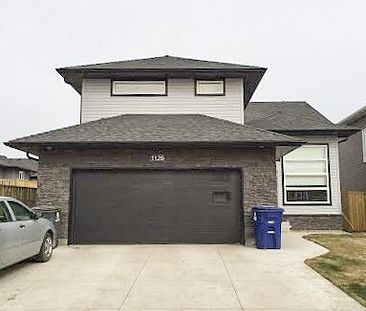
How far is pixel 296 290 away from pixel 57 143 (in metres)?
7.98

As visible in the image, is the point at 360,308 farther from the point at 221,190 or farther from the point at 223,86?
the point at 223,86

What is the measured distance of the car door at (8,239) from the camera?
24.6 feet

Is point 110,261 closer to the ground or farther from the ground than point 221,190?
closer to the ground

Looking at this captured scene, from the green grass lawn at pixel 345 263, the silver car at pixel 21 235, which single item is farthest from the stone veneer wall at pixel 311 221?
the silver car at pixel 21 235

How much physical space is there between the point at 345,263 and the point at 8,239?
7.22m

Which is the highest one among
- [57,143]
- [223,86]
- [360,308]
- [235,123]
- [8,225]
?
[223,86]

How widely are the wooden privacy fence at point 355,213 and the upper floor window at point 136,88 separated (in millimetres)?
8605

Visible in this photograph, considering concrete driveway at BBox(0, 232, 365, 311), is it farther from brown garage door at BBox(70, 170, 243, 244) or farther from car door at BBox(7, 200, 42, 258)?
brown garage door at BBox(70, 170, 243, 244)

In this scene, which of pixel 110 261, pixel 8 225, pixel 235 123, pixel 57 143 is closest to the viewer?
pixel 8 225

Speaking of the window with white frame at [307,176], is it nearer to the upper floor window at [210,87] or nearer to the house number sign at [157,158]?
the upper floor window at [210,87]

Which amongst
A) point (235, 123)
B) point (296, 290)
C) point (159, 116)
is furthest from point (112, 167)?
point (296, 290)

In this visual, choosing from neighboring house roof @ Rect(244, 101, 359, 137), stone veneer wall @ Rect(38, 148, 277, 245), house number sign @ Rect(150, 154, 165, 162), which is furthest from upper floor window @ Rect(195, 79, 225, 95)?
house number sign @ Rect(150, 154, 165, 162)

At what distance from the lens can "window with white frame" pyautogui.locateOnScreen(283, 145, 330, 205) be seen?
54.4 ft

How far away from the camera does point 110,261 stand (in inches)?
381
